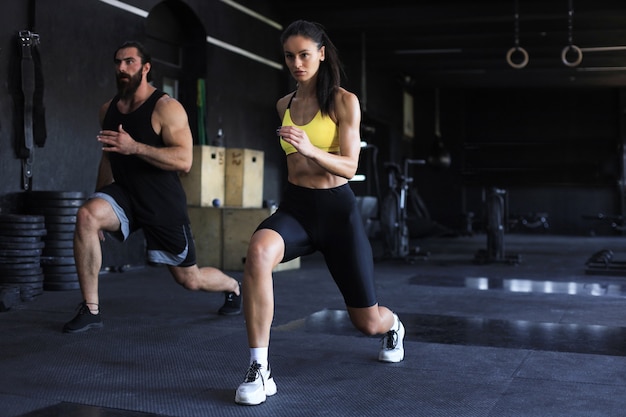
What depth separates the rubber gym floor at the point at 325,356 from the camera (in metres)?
2.46

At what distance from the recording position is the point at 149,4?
7.20 m

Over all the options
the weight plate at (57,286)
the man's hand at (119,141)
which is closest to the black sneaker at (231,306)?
the man's hand at (119,141)

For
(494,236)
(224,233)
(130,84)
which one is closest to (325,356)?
(130,84)

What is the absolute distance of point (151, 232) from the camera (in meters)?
3.77

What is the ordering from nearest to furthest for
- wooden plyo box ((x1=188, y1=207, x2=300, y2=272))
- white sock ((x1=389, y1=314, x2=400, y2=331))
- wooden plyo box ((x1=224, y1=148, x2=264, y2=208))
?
white sock ((x1=389, y1=314, x2=400, y2=331))
wooden plyo box ((x1=188, y1=207, x2=300, y2=272))
wooden plyo box ((x1=224, y1=148, x2=264, y2=208))

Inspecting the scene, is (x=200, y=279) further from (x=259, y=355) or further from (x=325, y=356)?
(x=259, y=355)

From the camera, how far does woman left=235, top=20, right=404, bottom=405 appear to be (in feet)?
8.23

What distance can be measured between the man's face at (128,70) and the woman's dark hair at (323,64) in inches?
54.4

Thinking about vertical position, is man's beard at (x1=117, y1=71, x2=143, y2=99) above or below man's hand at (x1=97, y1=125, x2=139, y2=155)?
above

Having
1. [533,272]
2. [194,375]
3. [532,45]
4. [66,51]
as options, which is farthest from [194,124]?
[532,45]

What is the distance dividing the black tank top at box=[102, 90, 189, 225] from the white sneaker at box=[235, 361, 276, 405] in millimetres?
1448

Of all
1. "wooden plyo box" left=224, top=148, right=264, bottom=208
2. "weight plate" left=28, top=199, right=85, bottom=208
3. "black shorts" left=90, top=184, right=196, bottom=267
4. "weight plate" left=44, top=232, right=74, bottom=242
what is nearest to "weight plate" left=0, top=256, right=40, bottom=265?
"weight plate" left=44, top=232, right=74, bottom=242

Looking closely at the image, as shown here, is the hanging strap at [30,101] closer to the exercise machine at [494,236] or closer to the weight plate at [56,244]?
the weight plate at [56,244]

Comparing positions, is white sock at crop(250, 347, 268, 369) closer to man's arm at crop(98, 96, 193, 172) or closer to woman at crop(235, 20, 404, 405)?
woman at crop(235, 20, 404, 405)
